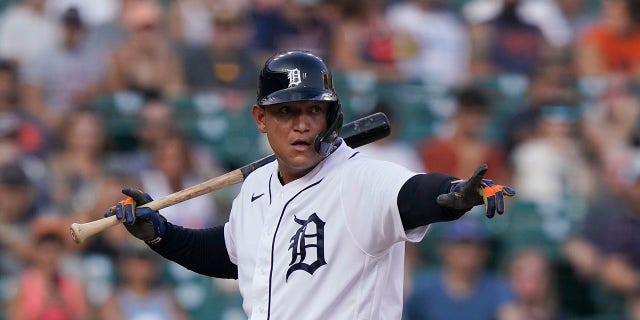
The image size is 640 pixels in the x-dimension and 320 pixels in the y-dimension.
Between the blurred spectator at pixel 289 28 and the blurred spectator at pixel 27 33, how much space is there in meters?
1.46

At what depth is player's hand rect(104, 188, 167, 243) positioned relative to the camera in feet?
13.7

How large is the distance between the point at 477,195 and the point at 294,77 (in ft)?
2.58

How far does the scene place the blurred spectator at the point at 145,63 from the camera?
812cm

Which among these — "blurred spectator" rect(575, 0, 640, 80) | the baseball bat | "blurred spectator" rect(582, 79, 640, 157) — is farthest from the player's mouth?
"blurred spectator" rect(575, 0, 640, 80)

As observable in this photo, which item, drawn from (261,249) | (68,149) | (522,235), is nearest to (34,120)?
(68,149)

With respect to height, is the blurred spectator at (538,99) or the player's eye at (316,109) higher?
the player's eye at (316,109)

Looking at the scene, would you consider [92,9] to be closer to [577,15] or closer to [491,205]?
[577,15]

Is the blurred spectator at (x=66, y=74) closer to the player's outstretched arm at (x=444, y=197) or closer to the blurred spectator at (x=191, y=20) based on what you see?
the blurred spectator at (x=191, y=20)

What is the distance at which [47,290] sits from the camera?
6770 millimetres

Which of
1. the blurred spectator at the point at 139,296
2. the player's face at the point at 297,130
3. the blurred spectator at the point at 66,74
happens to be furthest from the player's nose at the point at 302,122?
the blurred spectator at the point at 66,74

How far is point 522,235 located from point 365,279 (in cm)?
431

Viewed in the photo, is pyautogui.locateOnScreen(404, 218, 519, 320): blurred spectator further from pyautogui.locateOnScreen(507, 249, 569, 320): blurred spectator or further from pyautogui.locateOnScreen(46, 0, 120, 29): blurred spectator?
pyautogui.locateOnScreen(46, 0, 120, 29): blurred spectator

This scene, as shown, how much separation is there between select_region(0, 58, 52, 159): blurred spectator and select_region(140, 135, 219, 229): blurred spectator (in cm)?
68

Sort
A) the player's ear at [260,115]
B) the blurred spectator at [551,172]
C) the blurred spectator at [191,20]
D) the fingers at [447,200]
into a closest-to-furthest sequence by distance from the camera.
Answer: the fingers at [447,200] < the player's ear at [260,115] < the blurred spectator at [551,172] < the blurred spectator at [191,20]
